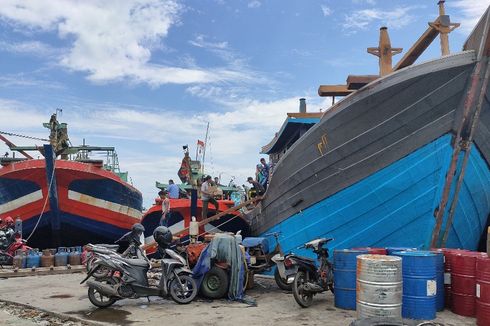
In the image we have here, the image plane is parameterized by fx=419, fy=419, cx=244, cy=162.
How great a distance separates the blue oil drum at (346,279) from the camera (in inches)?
235

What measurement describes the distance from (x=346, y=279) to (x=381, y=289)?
1252mm

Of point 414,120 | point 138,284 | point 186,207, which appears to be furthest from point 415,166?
point 186,207

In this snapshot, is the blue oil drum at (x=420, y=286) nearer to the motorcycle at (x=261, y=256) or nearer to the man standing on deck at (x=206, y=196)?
the motorcycle at (x=261, y=256)

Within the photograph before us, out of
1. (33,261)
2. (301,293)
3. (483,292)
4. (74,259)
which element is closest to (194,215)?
(74,259)

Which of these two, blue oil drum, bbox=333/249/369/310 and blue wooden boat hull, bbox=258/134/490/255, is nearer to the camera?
blue oil drum, bbox=333/249/369/310

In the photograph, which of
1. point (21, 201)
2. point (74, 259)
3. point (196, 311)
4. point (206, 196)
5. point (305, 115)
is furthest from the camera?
point (21, 201)

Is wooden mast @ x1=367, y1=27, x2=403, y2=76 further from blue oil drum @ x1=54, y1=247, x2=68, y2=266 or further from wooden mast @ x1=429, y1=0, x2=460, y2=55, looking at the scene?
blue oil drum @ x1=54, y1=247, x2=68, y2=266

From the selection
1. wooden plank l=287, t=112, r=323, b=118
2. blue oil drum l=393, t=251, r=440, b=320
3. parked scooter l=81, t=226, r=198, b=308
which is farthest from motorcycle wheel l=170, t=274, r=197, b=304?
wooden plank l=287, t=112, r=323, b=118

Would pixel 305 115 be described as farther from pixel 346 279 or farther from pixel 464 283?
pixel 464 283

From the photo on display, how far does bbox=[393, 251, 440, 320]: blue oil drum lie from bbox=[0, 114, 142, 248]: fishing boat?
10.0 m

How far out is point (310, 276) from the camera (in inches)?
253

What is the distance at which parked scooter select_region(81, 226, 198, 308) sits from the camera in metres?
6.15

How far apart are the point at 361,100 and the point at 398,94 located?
0.65 metres

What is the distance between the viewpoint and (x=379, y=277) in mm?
4789
